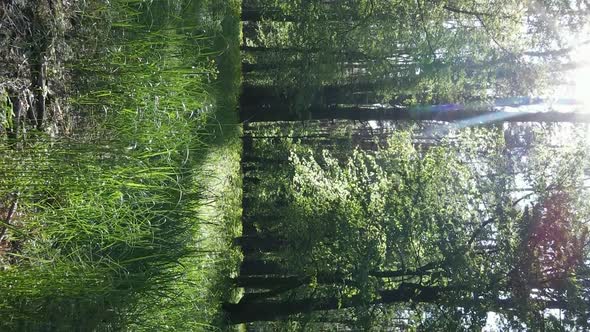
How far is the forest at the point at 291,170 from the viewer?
3.81m

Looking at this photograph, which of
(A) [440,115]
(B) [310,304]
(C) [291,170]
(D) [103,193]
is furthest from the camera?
(C) [291,170]

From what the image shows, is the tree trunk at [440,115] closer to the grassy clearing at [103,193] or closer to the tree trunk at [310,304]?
the tree trunk at [310,304]

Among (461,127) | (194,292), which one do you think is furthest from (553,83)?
(194,292)

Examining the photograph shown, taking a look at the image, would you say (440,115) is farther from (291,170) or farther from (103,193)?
(103,193)

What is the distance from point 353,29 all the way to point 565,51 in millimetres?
4870

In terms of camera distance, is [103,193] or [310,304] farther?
[310,304]

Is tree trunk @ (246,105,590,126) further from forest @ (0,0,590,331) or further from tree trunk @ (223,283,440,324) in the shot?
tree trunk @ (223,283,440,324)

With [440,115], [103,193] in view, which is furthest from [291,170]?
[103,193]

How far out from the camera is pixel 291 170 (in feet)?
42.2

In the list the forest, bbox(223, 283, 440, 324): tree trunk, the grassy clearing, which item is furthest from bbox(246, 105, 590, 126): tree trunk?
the grassy clearing

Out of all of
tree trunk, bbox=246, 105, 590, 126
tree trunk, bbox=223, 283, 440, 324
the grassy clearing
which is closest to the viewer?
the grassy clearing

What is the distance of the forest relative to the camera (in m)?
3.81

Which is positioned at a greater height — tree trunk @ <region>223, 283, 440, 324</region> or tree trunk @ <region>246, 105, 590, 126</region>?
tree trunk @ <region>246, 105, 590, 126</region>

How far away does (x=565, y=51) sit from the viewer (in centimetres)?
1141
